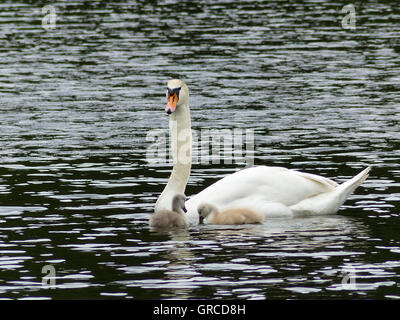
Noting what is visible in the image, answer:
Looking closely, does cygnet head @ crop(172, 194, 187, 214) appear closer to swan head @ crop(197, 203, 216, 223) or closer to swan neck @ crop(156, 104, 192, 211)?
swan head @ crop(197, 203, 216, 223)

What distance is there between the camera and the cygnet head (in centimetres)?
1684

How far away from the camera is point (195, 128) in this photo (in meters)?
25.0

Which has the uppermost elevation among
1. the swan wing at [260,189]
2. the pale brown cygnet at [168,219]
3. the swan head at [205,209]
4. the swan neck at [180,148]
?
the swan neck at [180,148]

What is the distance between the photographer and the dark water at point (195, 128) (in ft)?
45.7

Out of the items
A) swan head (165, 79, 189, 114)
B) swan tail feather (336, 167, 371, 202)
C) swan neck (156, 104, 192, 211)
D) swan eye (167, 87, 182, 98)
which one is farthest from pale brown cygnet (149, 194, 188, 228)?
swan tail feather (336, 167, 371, 202)

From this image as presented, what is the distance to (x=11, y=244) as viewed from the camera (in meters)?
15.5

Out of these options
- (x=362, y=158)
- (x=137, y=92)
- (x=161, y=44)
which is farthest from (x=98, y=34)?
(x=362, y=158)

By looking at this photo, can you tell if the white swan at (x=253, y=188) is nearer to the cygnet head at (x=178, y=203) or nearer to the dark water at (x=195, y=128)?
the cygnet head at (x=178, y=203)

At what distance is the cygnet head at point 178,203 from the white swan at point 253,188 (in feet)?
0.58

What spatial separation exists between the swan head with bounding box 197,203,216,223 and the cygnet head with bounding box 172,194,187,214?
0.23 meters

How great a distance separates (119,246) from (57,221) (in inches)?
71.9

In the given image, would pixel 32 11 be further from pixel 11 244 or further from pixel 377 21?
pixel 11 244

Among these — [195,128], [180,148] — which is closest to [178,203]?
[180,148]

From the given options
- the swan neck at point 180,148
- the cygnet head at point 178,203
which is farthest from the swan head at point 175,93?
the cygnet head at point 178,203
